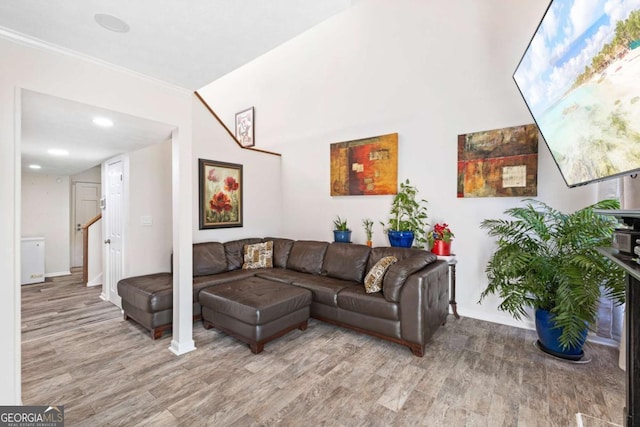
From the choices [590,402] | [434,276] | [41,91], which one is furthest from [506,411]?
[41,91]

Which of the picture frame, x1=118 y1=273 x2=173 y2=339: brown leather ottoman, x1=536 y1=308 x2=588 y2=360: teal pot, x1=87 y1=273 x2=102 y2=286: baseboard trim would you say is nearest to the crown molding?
x1=118 y1=273 x2=173 y2=339: brown leather ottoman

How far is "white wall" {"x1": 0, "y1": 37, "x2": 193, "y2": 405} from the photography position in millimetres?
1614

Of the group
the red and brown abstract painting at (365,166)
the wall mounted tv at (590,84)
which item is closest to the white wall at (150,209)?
the red and brown abstract painting at (365,166)

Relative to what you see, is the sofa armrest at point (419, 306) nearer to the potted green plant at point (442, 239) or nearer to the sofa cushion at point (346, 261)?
the potted green plant at point (442, 239)

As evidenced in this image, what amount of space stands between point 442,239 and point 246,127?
4.49 m

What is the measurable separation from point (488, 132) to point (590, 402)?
2.56 metres

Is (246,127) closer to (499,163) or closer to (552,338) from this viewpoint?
(499,163)

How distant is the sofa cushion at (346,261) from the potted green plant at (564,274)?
1.37 meters

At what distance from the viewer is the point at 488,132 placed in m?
3.19

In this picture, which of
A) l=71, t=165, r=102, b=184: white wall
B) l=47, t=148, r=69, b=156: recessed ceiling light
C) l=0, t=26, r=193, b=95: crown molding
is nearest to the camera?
l=0, t=26, r=193, b=95: crown molding

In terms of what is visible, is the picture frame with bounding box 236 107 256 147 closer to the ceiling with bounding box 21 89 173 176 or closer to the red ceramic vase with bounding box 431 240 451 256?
the ceiling with bounding box 21 89 173 176

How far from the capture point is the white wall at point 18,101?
1614 millimetres

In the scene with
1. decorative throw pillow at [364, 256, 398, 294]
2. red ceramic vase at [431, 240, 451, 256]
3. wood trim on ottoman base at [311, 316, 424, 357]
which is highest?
red ceramic vase at [431, 240, 451, 256]

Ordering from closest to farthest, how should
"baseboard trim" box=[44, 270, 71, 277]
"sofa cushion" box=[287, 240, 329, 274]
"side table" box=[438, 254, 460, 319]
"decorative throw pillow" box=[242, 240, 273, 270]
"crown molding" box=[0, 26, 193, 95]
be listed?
"crown molding" box=[0, 26, 193, 95], "side table" box=[438, 254, 460, 319], "sofa cushion" box=[287, 240, 329, 274], "decorative throw pillow" box=[242, 240, 273, 270], "baseboard trim" box=[44, 270, 71, 277]
